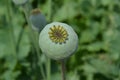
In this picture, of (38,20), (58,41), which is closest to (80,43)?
(38,20)

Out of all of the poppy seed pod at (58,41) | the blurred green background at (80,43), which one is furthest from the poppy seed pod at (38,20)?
the poppy seed pod at (58,41)

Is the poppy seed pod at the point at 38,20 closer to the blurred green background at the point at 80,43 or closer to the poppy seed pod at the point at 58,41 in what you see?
the blurred green background at the point at 80,43

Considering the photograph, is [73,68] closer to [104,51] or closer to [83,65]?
[83,65]

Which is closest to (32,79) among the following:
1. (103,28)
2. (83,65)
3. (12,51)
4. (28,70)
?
(28,70)

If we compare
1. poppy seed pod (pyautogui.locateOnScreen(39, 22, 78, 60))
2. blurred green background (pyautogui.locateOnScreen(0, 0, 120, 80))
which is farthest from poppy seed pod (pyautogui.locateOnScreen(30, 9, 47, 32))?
poppy seed pod (pyautogui.locateOnScreen(39, 22, 78, 60))

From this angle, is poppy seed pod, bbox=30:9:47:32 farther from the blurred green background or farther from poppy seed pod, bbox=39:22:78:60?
poppy seed pod, bbox=39:22:78:60

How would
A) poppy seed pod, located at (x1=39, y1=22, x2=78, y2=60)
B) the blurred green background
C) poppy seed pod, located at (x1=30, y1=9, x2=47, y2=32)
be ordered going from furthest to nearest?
the blurred green background → poppy seed pod, located at (x1=30, y1=9, x2=47, y2=32) → poppy seed pod, located at (x1=39, y1=22, x2=78, y2=60)

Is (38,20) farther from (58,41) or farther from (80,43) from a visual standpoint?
(80,43)
